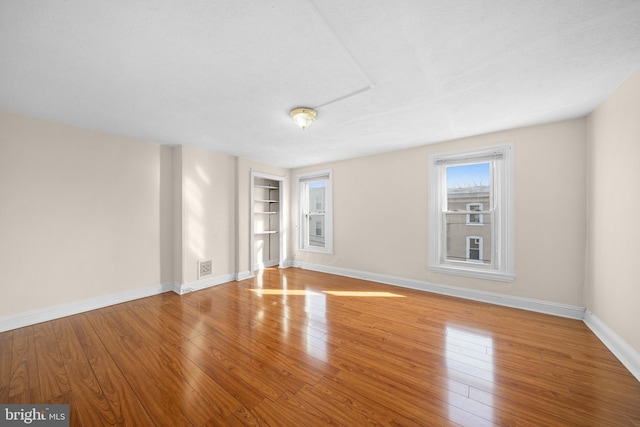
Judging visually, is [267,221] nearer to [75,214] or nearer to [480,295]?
[75,214]

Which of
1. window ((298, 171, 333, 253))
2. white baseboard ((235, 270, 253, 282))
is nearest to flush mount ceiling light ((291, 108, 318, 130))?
window ((298, 171, 333, 253))

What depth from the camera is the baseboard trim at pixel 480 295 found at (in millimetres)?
2695

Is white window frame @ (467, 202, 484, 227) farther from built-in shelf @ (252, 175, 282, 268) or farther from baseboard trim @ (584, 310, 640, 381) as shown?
built-in shelf @ (252, 175, 282, 268)

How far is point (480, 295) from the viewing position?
3213mm

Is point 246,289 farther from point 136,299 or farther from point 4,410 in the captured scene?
point 4,410

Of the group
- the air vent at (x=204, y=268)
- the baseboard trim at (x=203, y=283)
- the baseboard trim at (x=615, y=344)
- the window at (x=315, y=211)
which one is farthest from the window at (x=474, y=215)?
the air vent at (x=204, y=268)

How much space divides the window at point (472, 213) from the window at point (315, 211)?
209 centimetres

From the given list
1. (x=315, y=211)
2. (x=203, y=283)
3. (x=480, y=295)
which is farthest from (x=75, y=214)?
(x=480, y=295)

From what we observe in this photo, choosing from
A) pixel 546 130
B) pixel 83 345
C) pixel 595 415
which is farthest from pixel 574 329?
pixel 83 345

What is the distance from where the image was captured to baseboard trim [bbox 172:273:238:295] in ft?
11.8

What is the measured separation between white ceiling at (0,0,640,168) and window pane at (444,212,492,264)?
1406 mm

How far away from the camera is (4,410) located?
55.9 inches

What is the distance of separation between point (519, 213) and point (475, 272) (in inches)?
38.5

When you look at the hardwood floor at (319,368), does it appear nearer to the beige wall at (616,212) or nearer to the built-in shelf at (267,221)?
the beige wall at (616,212)
